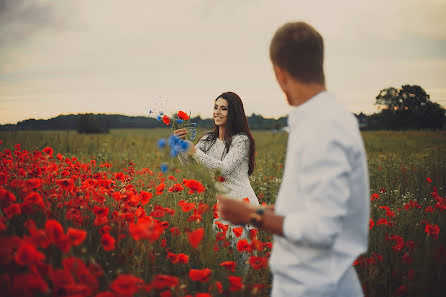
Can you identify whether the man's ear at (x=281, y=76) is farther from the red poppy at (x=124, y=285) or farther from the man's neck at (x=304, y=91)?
the red poppy at (x=124, y=285)

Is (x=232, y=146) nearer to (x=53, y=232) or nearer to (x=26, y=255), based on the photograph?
(x=53, y=232)

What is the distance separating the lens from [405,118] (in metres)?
30.6

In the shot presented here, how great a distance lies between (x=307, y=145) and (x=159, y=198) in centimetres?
331

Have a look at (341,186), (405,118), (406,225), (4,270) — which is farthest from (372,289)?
(405,118)

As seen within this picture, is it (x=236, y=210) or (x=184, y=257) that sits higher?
(x=236, y=210)

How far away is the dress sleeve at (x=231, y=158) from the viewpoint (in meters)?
2.82

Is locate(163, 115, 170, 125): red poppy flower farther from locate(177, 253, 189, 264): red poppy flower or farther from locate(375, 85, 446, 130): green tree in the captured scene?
locate(375, 85, 446, 130): green tree

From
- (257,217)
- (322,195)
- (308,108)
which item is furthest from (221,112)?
(322,195)

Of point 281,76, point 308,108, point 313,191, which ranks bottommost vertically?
point 313,191

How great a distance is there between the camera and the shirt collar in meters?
1.16

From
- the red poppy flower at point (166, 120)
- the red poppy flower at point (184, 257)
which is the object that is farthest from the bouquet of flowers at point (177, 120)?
the red poppy flower at point (184, 257)

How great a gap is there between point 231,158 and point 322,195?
2.04 m

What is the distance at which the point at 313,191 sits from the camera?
1.01m

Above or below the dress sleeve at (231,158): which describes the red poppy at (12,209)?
below
